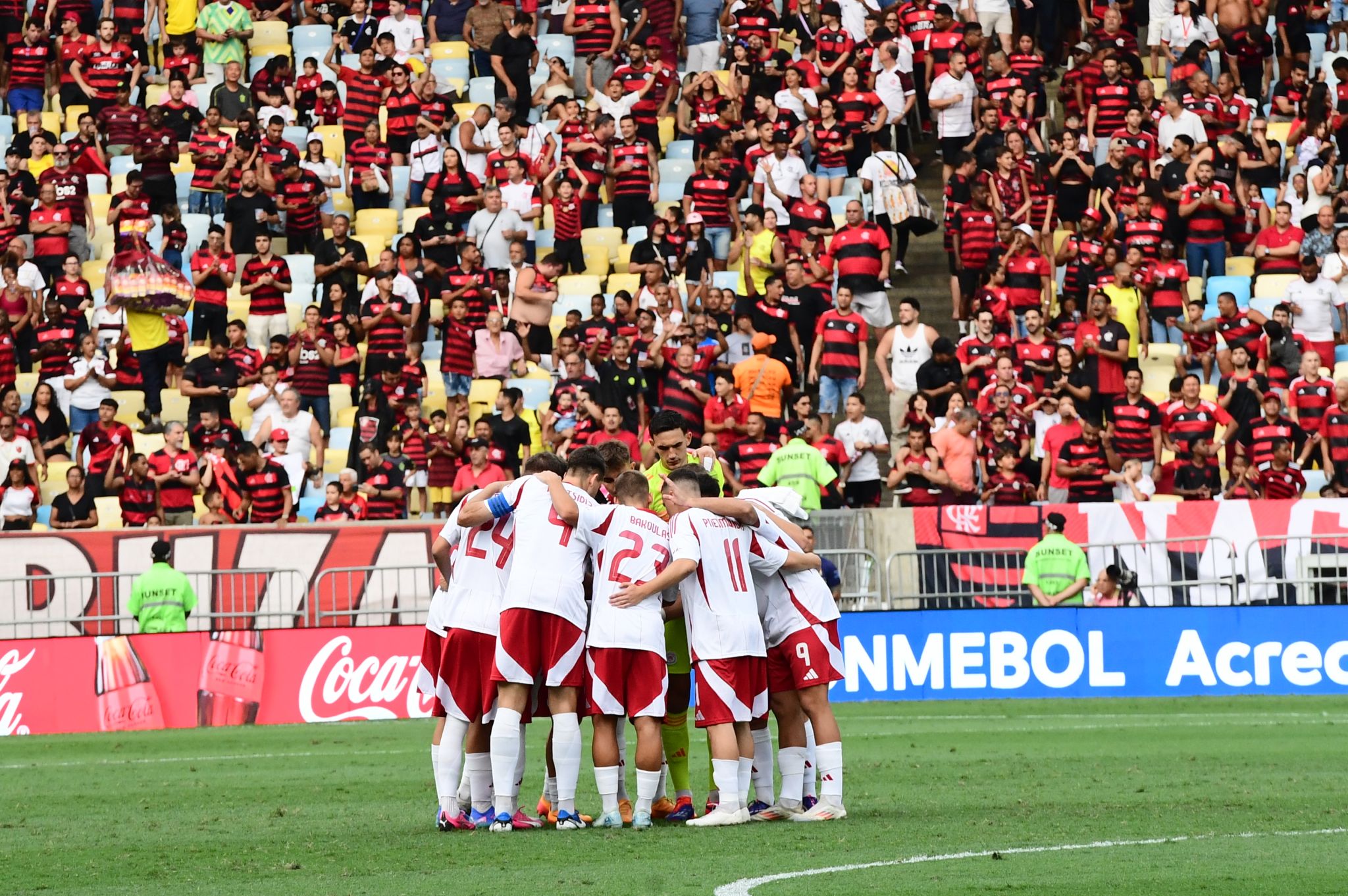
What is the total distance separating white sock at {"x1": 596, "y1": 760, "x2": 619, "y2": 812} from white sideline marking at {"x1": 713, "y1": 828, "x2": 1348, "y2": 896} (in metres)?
2.26

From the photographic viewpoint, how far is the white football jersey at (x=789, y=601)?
11703 mm

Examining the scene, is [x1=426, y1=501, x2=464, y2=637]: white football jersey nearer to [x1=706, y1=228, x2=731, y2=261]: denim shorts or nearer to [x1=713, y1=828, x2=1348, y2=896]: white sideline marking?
[x1=713, y1=828, x2=1348, y2=896]: white sideline marking

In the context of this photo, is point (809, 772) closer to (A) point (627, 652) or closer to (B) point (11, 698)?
(A) point (627, 652)

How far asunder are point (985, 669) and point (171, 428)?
10.1 m

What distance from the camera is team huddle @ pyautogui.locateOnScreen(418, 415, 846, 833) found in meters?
11.1

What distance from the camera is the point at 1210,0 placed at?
29.1 m

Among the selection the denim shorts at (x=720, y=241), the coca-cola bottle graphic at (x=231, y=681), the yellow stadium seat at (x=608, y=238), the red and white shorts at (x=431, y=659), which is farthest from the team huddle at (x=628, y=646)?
the yellow stadium seat at (x=608, y=238)

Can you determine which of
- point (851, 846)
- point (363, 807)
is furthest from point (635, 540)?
point (363, 807)

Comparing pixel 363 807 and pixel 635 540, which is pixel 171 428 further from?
pixel 635 540

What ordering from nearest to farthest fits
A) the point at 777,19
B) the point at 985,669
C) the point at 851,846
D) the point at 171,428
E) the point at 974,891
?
1. the point at 974,891
2. the point at 851,846
3. the point at 985,669
4. the point at 171,428
5. the point at 777,19

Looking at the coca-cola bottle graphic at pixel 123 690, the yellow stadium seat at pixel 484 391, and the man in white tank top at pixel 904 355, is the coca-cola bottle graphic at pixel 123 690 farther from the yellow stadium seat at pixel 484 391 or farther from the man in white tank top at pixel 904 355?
the man in white tank top at pixel 904 355

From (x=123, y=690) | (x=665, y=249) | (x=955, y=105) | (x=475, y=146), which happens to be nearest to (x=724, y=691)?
(x=123, y=690)

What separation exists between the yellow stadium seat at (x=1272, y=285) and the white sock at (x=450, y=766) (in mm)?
16348

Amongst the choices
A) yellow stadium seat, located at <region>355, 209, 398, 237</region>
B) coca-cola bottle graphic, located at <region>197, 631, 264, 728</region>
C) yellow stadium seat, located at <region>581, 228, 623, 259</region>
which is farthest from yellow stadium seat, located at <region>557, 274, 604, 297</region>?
coca-cola bottle graphic, located at <region>197, 631, 264, 728</region>
